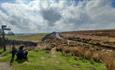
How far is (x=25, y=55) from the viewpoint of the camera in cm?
2581

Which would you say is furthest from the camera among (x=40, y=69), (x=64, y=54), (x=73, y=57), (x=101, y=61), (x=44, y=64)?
(x=64, y=54)

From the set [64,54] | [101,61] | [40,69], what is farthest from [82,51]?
[40,69]

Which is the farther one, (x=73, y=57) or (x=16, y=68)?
(x=73, y=57)

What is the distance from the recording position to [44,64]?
23.5m

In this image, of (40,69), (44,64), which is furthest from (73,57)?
(40,69)

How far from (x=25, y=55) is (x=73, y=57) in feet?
15.0

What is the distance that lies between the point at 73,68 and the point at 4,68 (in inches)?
248

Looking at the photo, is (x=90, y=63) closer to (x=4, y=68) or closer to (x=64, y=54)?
(x=64, y=54)

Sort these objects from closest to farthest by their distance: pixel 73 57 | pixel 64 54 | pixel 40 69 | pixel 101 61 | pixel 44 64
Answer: pixel 40 69 < pixel 44 64 < pixel 101 61 < pixel 73 57 < pixel 64 54

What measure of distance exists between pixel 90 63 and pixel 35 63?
15.5ft

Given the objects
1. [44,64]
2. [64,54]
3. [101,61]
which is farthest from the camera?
[64,54]

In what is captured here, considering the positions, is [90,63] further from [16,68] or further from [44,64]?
[16,68]

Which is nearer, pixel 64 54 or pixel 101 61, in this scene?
pixel 101 61

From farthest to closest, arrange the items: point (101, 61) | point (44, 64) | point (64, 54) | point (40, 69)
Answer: point (64, 54)
point (101, 61)
point (44, 64)
point (40, 69)
